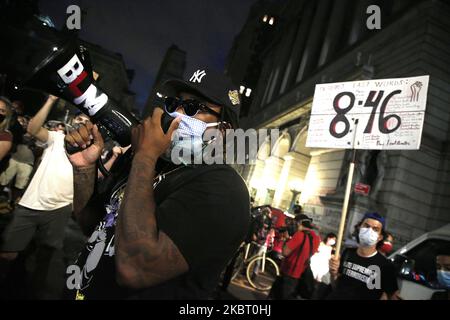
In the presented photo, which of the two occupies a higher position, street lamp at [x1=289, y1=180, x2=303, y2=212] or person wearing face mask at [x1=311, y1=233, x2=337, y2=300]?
street lamp at [x1=289, y1=180, x2=303, y2=212]

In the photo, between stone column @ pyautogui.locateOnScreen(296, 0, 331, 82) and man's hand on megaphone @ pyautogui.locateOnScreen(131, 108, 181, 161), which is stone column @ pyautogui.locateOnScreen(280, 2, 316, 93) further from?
man's hand on megaphone @ pyautogui.locateOnScreen(131, 108, 181, 161)

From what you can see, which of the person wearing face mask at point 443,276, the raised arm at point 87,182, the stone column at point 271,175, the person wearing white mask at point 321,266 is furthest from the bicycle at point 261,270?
the stone column at point 271,175

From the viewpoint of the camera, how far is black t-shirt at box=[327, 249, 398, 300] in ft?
12.1

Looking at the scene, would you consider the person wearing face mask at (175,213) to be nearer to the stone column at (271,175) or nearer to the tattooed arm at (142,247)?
the tattooed arm at (142,247)

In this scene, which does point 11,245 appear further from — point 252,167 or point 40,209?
point 252,167

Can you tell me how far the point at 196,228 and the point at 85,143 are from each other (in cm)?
94

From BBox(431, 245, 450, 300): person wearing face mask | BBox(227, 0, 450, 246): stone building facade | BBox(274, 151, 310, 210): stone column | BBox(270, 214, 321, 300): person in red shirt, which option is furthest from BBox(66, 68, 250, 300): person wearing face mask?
BBox(274, 151, 310, 210): stone column

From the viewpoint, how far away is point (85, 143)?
5.47ft

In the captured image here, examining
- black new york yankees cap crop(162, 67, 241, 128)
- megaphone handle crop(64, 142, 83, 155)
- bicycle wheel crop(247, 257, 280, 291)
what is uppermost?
black new york yankees cap crop(162, 67, 241, 128)

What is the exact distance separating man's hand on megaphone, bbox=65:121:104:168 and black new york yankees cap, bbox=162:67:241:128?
0.50 meters

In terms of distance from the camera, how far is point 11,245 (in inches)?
134

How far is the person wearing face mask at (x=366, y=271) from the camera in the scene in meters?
3.70

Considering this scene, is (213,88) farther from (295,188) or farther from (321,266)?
(295,188)
